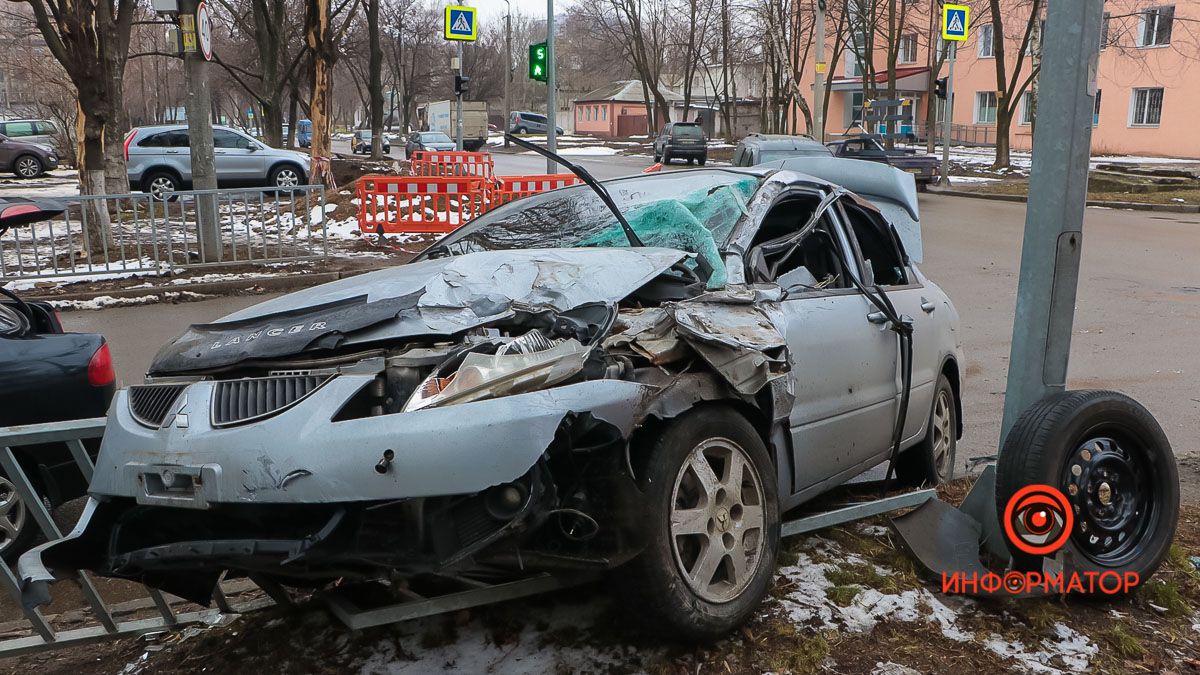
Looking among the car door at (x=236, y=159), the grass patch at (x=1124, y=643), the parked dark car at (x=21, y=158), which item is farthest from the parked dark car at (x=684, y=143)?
the grass patch at (x=1124, y=643)

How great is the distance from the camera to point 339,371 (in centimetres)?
321

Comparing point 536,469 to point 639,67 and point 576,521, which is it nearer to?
point 576,521

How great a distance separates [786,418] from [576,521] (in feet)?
3.66

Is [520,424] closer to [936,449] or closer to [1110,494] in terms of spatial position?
[1110,494]

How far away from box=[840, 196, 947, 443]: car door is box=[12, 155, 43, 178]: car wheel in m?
36.6

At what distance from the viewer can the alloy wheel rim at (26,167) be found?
35000 mm

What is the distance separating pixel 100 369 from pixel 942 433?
4232 millimetres

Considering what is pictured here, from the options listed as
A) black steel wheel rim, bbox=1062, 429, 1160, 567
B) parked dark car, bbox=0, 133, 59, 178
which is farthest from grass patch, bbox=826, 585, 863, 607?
parked dark car, bbox=0, 133, 59, 178

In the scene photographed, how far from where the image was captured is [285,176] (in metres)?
26.7

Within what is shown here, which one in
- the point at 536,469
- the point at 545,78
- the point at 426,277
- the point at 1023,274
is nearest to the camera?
the point at 536,469

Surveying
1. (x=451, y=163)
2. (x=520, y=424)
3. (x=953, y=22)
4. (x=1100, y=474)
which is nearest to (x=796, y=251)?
(x=1100, y=474)

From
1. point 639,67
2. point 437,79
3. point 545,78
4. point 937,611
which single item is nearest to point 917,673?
point 937,611

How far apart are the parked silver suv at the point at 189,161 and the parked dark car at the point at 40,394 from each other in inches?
774

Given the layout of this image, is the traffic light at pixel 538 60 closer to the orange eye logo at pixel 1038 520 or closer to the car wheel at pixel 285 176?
the car wheel at pixel 285 176
